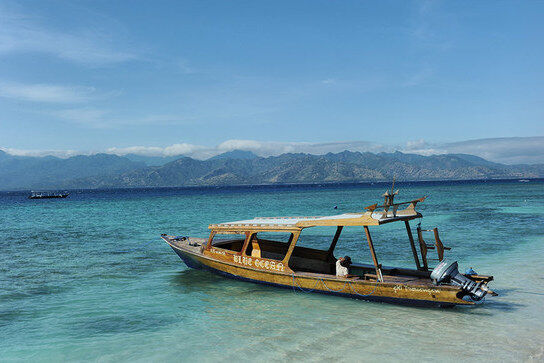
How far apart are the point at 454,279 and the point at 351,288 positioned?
3617mm

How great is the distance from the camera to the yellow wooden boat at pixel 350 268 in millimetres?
14016

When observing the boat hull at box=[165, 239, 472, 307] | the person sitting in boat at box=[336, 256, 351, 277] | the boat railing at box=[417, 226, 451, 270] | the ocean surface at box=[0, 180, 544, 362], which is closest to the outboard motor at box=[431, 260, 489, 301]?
the boat hull at box=[165, 239, 472, 307]

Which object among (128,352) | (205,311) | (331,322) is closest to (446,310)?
(331,322)

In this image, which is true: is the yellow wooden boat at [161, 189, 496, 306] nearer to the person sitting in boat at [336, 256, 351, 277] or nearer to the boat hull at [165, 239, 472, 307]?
the boat hull at [165, 239, 472, 307]

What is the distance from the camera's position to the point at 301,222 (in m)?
17.2

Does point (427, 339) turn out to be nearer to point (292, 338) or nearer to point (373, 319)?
point (373, 319)

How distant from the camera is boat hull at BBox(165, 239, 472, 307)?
45.5ft

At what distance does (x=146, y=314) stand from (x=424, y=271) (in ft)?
35.9

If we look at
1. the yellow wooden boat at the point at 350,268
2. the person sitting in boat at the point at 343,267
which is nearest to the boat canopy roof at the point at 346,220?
the yellow wooden boat at the point at 350,268

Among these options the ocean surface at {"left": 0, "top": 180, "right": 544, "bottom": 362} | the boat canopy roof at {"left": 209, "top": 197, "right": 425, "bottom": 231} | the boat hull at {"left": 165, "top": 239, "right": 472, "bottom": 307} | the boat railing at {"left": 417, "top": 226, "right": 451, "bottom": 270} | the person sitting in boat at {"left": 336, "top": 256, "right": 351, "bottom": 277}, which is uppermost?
the boat canopy roof at {"left": 209, "top": 197, "right": 425, "bottom": 231}

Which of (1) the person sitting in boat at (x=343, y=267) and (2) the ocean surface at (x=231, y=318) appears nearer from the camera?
(2) the ocean surface at (x=231, y=318)

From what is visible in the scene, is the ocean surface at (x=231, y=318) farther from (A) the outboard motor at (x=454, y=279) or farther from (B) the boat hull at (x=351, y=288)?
(A) the outboard motor at (x=454, y=279)

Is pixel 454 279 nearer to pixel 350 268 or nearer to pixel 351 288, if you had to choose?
pixel 351 288

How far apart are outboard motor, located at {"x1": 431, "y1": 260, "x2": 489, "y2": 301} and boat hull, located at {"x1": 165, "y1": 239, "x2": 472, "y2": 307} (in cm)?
37
